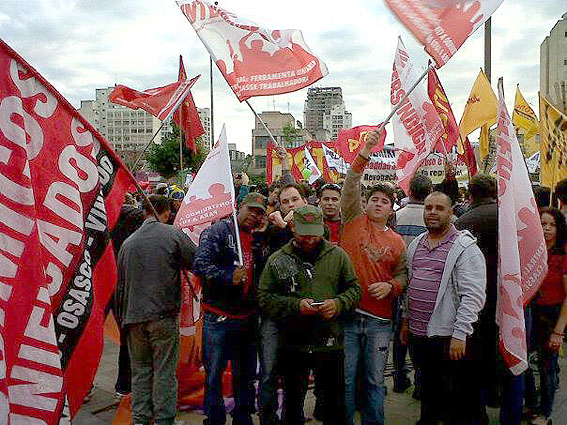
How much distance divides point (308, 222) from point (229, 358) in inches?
54.1

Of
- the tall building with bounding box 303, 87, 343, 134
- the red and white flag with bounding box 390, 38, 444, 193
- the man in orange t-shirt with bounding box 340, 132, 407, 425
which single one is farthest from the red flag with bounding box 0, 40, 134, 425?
the tall building with bounding box 303, 87, 343, 134

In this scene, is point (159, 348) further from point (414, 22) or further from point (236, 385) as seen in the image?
point (414, 22)

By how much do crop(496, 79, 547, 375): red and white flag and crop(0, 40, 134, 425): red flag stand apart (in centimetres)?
258

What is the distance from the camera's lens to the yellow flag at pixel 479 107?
8.36 meters

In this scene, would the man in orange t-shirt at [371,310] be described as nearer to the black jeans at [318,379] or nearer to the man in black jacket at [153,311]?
the black jeans at [318,379]

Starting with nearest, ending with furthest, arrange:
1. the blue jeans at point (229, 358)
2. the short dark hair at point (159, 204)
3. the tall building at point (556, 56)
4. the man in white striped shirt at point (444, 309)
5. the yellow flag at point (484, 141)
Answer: the man in white striped shirt at point (444, 309), the blue jeans at point (229, 358), the short dark hair at point (159, 204), the yellow flag at point (484, 141), the tall building at point (556, 56)

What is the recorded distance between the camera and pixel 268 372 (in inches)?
165

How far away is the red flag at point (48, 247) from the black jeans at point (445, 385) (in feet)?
7.61

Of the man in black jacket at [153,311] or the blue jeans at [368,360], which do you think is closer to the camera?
the blue jeans at [368,360]

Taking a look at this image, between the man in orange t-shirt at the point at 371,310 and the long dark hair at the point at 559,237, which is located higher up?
the long dark hair at the point at 559,237

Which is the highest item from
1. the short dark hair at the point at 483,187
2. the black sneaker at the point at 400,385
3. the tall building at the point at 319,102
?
the tall building at the point at 319,102

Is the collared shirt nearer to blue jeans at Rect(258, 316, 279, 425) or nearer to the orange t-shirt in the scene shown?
the orange t-shirt

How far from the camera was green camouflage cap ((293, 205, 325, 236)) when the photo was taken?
386 cm

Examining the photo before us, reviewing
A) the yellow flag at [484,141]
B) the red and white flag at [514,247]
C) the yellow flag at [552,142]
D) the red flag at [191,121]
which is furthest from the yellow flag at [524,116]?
the red and white flag at [514,247]
